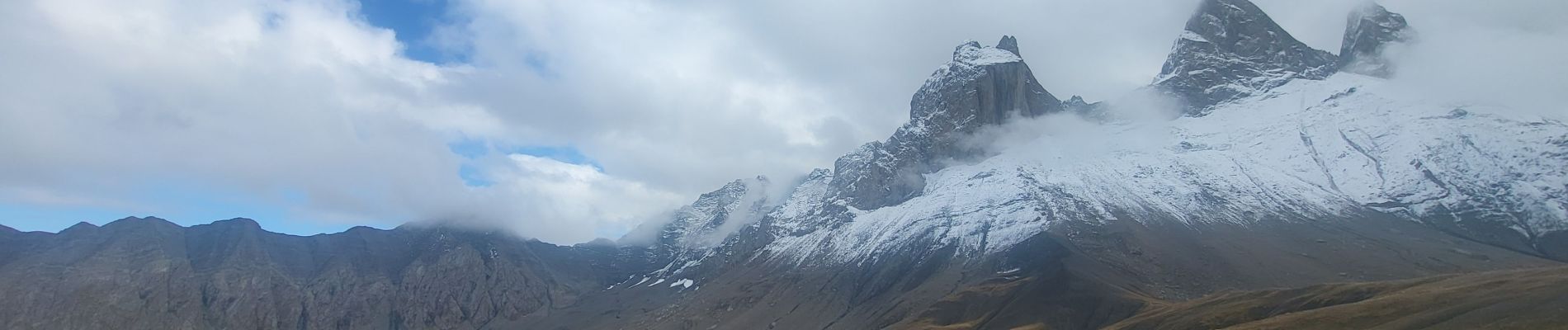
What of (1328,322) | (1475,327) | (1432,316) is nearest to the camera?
(1475,327)

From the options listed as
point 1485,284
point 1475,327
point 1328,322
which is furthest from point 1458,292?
point 1475,327

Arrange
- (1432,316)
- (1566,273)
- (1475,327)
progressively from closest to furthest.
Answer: (1475,327), (1432,316), (1566,273)

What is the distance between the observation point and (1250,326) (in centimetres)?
19050

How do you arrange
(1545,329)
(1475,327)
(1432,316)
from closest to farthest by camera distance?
(1545,329), (1475,327), (1432,316)

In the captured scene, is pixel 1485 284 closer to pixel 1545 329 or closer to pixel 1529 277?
pixel 1529 277

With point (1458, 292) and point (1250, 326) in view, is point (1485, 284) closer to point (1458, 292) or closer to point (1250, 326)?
point (1458, 292)

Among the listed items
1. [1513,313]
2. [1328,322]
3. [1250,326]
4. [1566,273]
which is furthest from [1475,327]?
[1566,273]

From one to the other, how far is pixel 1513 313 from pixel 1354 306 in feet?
123

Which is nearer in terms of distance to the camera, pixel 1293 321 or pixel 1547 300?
pixel 1547 300

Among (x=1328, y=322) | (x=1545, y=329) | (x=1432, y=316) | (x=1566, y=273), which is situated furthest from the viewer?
(x=1566, y=273)

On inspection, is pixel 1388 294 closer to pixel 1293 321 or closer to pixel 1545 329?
pixel 1293 321

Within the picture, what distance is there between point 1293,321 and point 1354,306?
13.1 meters

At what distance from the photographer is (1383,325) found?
6412 inches

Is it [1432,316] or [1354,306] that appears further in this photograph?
[1354,306]
